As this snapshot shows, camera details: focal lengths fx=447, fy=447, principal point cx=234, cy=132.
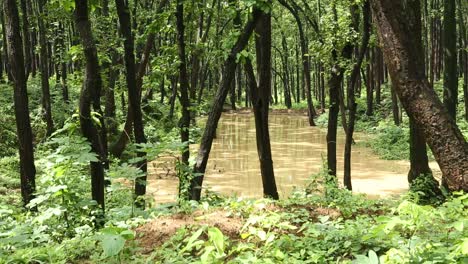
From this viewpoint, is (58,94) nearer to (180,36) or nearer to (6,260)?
(180,36)

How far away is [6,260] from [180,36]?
6639mm

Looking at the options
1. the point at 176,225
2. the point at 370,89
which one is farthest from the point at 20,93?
the point at 370,89

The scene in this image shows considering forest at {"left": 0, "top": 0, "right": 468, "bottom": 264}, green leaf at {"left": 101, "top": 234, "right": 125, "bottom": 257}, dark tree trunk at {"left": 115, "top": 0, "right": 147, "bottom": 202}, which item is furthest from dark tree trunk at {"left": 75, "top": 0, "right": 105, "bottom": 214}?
green leaf at {"left": 101, "top": 234, "right": 125, "bottom": 257}

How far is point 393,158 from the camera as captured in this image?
17984 mm

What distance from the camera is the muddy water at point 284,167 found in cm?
1345

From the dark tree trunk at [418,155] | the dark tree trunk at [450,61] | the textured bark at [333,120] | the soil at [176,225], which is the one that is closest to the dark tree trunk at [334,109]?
the textured bark at [333,120]

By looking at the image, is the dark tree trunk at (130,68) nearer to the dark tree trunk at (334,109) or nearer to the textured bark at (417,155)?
the dark tree trunk at (334,109)

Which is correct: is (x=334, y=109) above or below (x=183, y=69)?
below

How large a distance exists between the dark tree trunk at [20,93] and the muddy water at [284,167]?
2.45 m

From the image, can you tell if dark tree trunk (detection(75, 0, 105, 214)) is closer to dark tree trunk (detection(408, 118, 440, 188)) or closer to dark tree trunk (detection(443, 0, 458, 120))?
dark tree trunk (detection(408, 118, 440, 188))

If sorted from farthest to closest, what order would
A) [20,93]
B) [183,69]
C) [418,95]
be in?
[183,69] → [20,93] → [418,95]

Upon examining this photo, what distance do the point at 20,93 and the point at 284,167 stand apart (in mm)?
10427

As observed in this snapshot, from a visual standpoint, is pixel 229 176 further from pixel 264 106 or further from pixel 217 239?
pixel 217 239

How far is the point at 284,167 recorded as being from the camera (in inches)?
663
